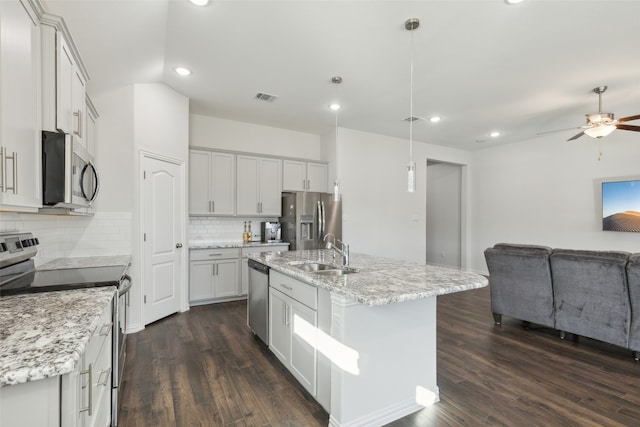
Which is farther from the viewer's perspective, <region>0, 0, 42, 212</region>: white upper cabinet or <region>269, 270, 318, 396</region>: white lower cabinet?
<region>269, 270, 318, 396</region>: white lower cabinet

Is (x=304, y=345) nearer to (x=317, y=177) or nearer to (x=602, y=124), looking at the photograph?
(x=317, y=177)

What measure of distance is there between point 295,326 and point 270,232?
306 centimetres

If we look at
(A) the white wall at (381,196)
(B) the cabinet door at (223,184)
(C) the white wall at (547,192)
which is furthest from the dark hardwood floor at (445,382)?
(C) the white wall at (547,192)

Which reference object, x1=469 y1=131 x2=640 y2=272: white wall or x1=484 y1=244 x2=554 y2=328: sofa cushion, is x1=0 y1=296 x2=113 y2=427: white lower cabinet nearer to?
x1=484 y1=244 x2=554 y2=328: sofa cushion

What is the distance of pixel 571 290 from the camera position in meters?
3.06

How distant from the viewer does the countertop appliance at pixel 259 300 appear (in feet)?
9.42

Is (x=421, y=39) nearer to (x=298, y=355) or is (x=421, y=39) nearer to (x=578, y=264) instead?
(x=578, y=264)

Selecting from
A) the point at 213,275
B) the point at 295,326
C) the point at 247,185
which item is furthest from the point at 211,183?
the point at 295,326

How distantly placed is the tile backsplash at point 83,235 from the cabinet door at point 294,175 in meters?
2.44

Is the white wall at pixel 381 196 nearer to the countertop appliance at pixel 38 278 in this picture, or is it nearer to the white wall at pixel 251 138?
the white wall at pixel 251 138

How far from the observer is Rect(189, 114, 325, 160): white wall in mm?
4924

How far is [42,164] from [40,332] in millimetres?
934

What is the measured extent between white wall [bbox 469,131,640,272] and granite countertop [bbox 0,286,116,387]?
685 cm

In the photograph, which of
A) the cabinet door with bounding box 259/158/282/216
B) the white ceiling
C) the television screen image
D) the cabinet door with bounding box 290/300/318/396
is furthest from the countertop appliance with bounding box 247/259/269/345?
the television screen image
